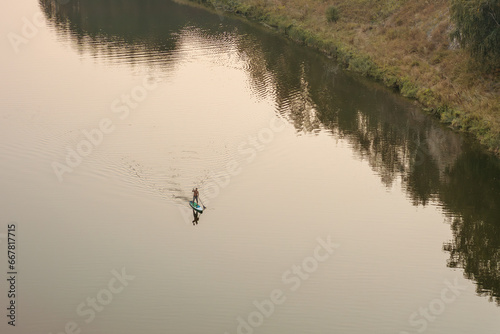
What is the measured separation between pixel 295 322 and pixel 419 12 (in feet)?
130

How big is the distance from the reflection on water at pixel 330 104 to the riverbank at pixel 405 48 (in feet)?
3.99

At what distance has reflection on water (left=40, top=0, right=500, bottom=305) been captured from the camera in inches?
1123

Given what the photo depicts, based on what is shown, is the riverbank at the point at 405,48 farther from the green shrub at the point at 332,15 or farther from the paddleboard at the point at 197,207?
the paddleboard at the point at 197,207

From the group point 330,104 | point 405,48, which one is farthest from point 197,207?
point 405,48

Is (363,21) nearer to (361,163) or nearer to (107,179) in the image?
(361,163)

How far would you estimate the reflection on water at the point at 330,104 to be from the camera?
1123 inches

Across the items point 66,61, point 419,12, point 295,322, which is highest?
point 419,12

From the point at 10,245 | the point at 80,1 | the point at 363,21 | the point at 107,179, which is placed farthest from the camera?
the point at 80,1

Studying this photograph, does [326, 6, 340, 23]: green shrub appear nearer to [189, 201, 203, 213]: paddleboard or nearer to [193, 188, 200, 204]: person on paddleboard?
[193, 188, 200, 204]: person on paddleboard

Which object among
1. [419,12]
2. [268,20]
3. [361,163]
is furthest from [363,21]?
[361,163]

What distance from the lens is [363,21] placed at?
59.1 meters

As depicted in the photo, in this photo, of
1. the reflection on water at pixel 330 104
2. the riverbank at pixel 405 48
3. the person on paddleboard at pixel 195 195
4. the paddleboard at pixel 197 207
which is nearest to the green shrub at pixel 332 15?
the riverbank at pixel 405 48

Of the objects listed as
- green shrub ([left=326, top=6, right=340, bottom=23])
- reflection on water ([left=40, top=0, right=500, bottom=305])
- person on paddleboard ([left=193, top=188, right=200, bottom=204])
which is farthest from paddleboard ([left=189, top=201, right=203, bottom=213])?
green shrub ([left=326, top=6, right=340, bottom=23])

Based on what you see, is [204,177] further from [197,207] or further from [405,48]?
[405,48]
